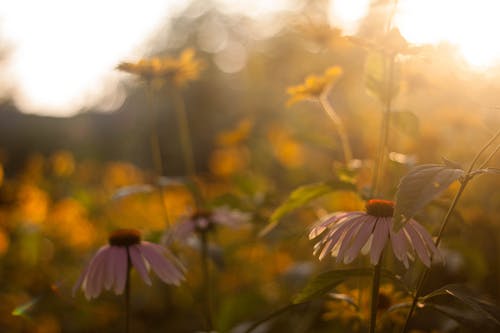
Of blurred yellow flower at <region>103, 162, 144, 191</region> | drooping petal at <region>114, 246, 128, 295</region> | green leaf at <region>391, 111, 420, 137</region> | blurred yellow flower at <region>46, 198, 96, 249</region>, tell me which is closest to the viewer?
drooping petal at <region>114, 246, 128, 295</region>

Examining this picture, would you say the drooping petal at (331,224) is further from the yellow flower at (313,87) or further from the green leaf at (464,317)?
the yellow flower at (313,87)

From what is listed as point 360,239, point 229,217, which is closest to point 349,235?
point 360,239

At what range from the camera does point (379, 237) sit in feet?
2.99

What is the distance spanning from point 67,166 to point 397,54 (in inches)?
135

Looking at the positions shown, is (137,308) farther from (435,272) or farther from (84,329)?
(435,272)

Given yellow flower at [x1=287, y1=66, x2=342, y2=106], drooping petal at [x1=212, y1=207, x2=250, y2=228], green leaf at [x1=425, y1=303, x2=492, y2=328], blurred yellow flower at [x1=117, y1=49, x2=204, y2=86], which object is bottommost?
drooping petal at [x1=212, y1=207, x2=250, y2=228]

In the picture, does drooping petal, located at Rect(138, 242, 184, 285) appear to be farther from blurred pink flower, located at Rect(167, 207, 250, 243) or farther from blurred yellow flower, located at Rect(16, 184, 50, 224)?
blurred yellow flower, located at Rect(16, 184, 50, 224)

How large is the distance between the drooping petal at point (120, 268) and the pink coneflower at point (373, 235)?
39 cm

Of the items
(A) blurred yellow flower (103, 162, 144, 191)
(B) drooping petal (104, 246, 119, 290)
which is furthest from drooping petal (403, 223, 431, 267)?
(A) blurred yellow flower (103, 162, 144, 191)

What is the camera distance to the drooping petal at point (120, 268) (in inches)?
43.0

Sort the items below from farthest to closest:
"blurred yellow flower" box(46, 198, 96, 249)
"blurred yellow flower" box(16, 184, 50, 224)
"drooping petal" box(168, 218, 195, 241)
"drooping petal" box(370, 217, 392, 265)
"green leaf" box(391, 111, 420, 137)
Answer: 1. "blurred yellow flower" box(16, 184, 50, 224)
2. "blurred yellow flower" box(46, 198, 96, 249)
3. "drooping petal" box(168, 218, 195, 241)
4. "green leaf" box(391, 111, 420, 137)
5. "drooping petal" box(370, 217, 392, 265)

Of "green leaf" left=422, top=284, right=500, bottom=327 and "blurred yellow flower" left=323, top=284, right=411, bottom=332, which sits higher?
"green leaf" left=422, top=284, right=500, bottom=327

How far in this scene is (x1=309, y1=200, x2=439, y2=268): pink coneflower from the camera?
2.93 feet

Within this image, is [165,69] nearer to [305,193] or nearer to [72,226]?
[305,193]
